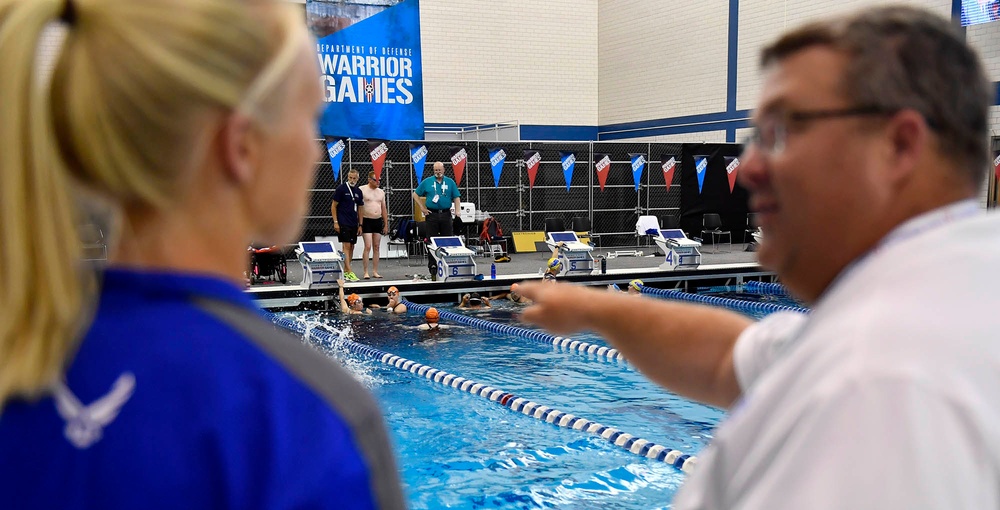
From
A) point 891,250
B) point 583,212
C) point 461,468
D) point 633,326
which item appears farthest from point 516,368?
point 583,212

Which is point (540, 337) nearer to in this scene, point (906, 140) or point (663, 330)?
point (663, 330)

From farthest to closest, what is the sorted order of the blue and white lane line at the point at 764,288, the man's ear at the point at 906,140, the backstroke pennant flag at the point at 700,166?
1. the backstroke pennant flag at the point at 700,166
2. the blue and white lane line at the point at 764,288
3. the man's ear at the point at 906,140

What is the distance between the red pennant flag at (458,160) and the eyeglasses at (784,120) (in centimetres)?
1404

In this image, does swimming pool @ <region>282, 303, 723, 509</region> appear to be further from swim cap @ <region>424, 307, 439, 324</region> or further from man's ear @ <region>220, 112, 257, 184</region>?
man's ear @ <region>220, 112, 257, 184</region>

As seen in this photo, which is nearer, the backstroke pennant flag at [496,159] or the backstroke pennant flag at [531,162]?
the backstroke pennant flag at [496,159]

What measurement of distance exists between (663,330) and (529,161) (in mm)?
14305

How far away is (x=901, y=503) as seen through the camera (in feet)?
2.25

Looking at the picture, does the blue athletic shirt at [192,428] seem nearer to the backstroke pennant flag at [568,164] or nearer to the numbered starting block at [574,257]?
the numbered starting block at [574,257]

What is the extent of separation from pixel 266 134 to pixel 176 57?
106 millimetres

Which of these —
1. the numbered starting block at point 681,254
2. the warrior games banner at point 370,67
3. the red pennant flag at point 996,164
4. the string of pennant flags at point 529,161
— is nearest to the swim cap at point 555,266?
the numbered starting block at point 681,254

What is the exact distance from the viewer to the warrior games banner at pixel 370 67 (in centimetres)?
1538

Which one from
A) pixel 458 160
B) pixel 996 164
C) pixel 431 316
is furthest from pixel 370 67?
pixel 996 164

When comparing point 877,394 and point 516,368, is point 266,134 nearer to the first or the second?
point 877,394

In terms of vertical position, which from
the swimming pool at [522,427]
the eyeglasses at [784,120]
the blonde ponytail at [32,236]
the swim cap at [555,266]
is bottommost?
the swimming pool at [522,427]
